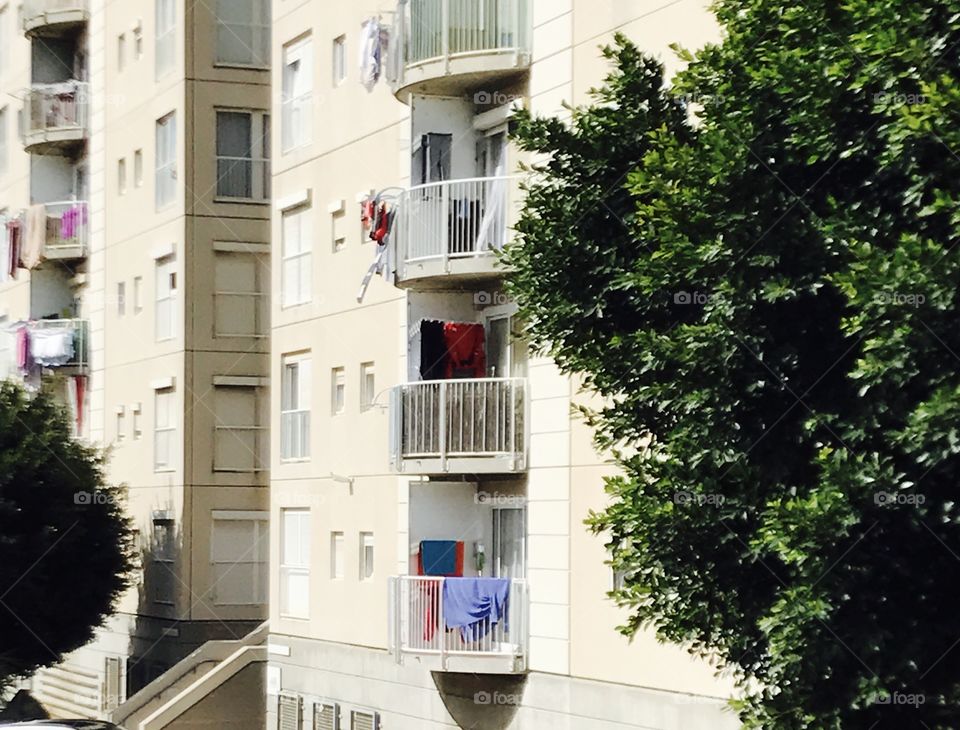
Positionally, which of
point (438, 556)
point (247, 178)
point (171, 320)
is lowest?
point (438, 556)

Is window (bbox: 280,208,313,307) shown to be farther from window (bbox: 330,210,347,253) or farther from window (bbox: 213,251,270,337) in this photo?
window (bbox: 213,251,270,337)

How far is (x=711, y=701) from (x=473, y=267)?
24.1ft

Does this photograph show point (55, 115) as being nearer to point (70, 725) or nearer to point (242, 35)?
point (242, 35)

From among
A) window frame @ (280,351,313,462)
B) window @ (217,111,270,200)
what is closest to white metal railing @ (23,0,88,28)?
window @ (217,111,270,200)

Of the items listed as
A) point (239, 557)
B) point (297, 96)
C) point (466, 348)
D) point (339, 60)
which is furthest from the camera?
point (239, 557)

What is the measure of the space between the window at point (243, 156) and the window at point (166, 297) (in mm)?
1894

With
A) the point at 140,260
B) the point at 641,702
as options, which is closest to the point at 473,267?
the point at 641,702

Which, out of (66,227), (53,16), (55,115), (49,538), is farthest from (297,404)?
(53,16)

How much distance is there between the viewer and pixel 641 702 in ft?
80.5

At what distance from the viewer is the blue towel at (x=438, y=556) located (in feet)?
96.9

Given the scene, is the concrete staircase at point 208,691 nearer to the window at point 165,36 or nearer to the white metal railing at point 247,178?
the white metal railing at point 247,178

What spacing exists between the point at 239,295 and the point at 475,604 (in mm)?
14858

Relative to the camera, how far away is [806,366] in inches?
633

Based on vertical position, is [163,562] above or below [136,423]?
below
